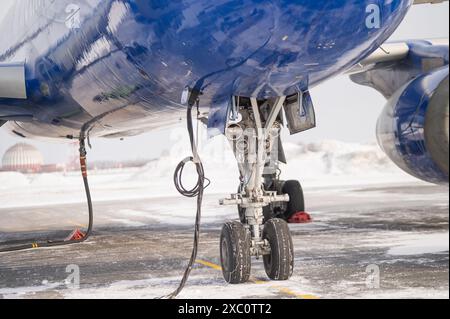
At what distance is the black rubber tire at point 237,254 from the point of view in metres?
4.98

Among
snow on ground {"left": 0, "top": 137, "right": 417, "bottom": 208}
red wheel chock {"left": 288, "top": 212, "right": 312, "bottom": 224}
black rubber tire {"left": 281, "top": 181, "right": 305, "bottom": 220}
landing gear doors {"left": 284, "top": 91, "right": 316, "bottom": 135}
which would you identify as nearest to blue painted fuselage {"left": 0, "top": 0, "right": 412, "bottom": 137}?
landing gear doors {"left": 284, "top": 91, "right": 316, "bottom": 135}

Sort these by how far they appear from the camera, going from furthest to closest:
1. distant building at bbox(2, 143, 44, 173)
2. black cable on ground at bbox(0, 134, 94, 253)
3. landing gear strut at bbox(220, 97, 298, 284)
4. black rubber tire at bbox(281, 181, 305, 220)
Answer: distant building at bbox(2, 143, 44, 173), black rubber tire at bbox(281, 181, 305, 220), black cable on ground at bbox(0, 134, 94, 253), landing gear strut at bbox(220, 97, 298, 284)

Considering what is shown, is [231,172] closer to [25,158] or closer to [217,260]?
[25,158]

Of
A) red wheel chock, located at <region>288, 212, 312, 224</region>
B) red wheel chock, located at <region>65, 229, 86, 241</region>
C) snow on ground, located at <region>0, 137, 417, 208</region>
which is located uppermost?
snow on ground, located at <region>0, 137, 417, 208</region>

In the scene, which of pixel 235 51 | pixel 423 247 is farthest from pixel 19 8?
pixel 423 247

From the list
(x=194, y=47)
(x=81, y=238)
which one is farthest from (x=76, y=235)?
(x=194, y=47)

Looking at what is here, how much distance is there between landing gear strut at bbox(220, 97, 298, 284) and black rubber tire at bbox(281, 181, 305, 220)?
11.1 feet

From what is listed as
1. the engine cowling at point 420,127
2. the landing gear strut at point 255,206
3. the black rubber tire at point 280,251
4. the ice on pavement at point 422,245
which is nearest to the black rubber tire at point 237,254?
the landing gear strut at point 255,206

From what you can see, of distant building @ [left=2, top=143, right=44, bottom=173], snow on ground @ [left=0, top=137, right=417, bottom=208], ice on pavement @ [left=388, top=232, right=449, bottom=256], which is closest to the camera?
ice on pavement @ [left=388, top=232, right=449, bottom=256]

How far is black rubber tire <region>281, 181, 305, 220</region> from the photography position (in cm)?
891

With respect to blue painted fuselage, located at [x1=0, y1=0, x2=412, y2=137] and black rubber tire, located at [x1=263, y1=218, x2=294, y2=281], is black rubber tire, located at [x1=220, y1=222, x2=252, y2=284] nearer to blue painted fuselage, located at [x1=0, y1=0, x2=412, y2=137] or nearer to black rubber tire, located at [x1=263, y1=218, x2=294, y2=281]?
black rubber tire, located at [x1=263, y1=218, x2=294, y2=281]

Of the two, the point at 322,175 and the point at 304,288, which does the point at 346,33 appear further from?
the point at 322,175

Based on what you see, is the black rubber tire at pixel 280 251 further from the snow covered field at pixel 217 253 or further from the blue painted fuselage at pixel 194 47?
the blue painted fuselage at pixel 194 47

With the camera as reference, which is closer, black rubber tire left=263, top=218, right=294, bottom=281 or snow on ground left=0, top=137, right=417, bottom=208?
black rubber tire left=263, top=218, right=294, bottom=281
